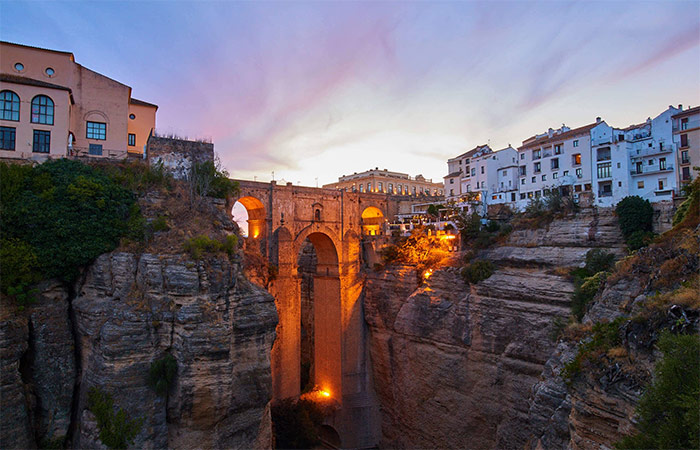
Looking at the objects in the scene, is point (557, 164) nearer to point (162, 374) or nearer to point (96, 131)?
point (162, 374)

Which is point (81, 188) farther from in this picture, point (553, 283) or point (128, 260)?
point (553, 283)

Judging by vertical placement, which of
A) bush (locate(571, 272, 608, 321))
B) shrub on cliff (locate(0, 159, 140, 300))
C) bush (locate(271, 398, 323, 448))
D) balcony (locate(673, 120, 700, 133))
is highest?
balcony (locate(673, 120, 700, 133))

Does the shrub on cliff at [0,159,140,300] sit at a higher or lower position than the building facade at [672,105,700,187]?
lower

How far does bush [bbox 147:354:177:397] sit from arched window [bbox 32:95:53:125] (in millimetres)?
11970

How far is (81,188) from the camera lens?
13.9 m

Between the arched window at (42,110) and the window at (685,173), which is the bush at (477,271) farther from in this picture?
the arched window at (42,110)

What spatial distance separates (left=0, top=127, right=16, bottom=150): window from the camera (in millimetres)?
16438

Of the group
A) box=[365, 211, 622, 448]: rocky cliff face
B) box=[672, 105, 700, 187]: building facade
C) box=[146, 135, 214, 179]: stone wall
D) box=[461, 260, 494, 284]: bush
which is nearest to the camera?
box=[146, 135, 214, 179]: stone wall

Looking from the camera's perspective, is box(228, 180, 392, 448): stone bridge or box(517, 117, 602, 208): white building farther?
box(517, 117, 602, 208): white building

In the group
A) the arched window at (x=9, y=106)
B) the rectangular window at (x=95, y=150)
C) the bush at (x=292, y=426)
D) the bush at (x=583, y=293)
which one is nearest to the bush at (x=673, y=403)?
the bush at (x=583, y=293)

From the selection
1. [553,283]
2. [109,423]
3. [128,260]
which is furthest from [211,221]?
[553,283]

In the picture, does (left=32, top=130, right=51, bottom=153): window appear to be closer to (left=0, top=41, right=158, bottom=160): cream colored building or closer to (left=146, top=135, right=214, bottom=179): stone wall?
(left=0, top=41, right=158, bottom=160): cream colored building

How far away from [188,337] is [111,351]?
83.5 inches

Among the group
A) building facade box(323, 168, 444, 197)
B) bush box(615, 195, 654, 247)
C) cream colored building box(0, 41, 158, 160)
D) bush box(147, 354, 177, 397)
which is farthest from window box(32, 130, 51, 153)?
building facade box(323, 168, 444, 197)
